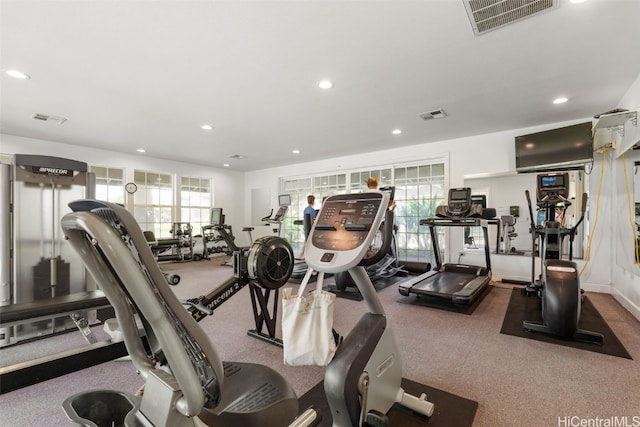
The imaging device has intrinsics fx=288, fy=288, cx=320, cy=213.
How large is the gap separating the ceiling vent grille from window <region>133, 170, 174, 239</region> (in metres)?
7.64

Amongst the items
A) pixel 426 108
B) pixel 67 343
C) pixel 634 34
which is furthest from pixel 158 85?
pixel 634 34

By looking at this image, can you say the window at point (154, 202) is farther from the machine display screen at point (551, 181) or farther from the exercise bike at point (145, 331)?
the machine display screen at point (551, 181)

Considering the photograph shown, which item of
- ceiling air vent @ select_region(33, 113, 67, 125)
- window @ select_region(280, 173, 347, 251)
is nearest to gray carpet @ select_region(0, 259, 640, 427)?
ceiling air vent @ select_region(33, 113, 67, 125)

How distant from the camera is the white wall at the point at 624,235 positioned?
10.7 feet

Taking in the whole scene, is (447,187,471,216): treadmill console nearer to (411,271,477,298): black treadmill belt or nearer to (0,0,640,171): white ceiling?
(411,271,477,298): black treadmill belt

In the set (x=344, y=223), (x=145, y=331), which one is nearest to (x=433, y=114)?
(x=344, y=223)

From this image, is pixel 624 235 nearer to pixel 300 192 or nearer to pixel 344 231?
pixel 344 231

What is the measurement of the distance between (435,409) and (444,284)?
8.41 ft

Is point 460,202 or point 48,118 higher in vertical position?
point 48,118

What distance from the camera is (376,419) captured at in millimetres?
1377

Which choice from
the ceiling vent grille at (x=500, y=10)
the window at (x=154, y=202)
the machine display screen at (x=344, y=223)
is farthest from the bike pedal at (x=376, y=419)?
the window at (x=154, y=202)

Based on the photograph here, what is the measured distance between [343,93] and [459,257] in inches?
148

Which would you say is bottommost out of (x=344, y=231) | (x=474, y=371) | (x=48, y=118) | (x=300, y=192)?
(x=474, y=371)

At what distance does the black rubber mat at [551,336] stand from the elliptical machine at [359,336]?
1776 millimetres
